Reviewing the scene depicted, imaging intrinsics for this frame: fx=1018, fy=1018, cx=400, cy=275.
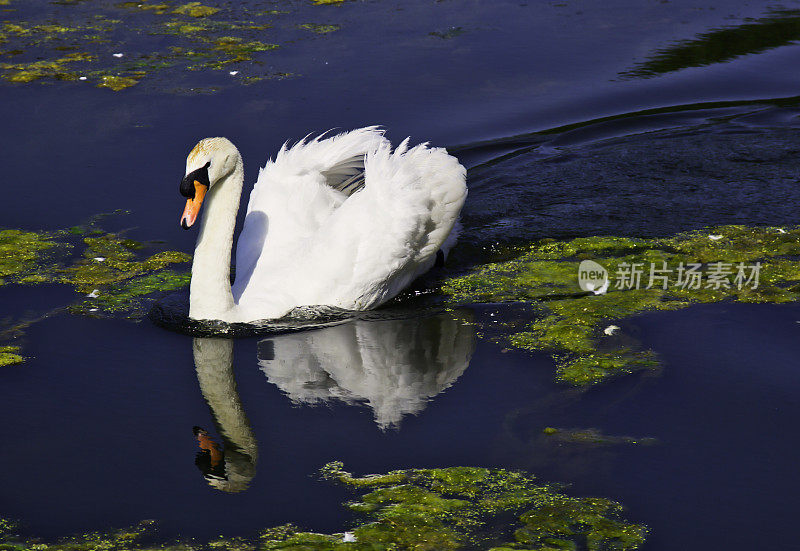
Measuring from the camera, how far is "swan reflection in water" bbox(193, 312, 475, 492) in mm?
5891

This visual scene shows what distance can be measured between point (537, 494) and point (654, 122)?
6454 mm

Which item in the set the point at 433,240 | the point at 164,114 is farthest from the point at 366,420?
the point at 164,114

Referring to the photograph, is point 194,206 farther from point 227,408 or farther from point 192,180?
point 227,408

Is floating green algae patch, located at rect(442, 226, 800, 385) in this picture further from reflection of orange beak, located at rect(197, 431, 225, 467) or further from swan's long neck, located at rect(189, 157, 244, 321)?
reflection of orange beak, located at rect(197, 431, 225, 467)

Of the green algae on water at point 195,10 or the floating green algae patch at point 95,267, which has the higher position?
the green algae on water at point 195,10

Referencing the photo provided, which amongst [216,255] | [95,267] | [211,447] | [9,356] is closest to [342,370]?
[211,447]

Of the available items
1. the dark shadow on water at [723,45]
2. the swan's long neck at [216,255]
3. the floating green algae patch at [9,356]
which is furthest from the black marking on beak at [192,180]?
the dark shadow on water at [723,45]

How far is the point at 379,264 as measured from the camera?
7203mm

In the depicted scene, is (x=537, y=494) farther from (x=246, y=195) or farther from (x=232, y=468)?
(x=246, y=195)

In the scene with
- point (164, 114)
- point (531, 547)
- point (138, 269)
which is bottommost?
point (531, 547)

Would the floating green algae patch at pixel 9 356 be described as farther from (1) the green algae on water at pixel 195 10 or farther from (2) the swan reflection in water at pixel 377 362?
(1) the green algae on water at pixel 195 10

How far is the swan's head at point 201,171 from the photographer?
22.1ft

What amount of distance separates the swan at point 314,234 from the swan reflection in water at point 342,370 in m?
0.27

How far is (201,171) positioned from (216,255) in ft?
2.11
